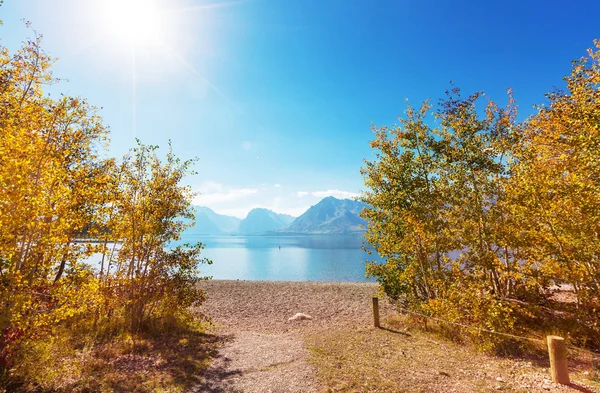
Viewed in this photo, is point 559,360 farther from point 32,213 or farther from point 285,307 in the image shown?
point 285,307

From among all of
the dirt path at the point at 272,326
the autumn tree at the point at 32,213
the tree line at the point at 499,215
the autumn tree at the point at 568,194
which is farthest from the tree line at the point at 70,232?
the autumn tree at the point at 568,194

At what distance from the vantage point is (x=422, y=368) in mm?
9852

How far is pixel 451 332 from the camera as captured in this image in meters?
13.5

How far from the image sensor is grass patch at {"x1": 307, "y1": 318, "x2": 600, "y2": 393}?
8273 mm

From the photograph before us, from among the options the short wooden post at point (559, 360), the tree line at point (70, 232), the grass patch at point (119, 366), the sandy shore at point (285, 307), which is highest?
the tree line at point (70, 232)

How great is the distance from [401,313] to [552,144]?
13.7 metres

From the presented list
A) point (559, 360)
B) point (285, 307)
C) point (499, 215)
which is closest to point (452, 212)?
point (499, 215)

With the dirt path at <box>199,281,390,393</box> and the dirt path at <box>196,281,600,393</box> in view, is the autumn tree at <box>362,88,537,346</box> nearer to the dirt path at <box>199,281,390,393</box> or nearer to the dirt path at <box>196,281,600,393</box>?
the dirt path at <box>196,281,600,393</box>

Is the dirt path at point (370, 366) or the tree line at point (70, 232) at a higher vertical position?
the tree line at point (70, 232)

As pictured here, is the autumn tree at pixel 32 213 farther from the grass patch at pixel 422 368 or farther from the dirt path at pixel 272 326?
the grass patch at pixel 422 368

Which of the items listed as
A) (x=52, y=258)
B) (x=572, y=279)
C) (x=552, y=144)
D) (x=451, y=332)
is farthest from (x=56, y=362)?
(x=552, y=144)

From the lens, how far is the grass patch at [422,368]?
27.1ft

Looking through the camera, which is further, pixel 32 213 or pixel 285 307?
pixel 285 307

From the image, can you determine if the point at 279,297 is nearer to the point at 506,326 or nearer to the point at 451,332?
the point at 451,332
